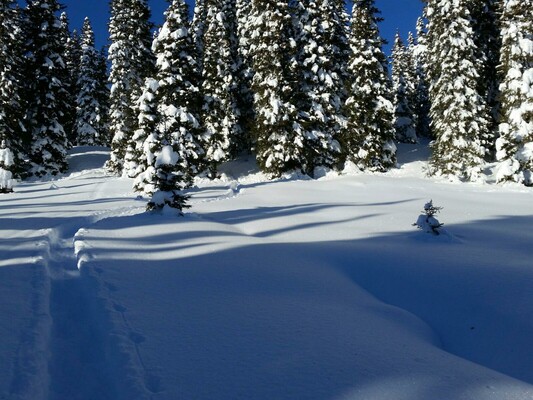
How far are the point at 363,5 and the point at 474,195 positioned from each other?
17617 millimetres

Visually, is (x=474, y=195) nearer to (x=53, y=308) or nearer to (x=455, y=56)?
(x=455, y=56)

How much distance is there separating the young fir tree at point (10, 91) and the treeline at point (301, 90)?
0.17 metres

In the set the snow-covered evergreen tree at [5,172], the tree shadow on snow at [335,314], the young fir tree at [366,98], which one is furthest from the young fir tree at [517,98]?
the snow-covered evergreen tree at [5,172]

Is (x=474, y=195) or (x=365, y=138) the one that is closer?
A: (x=474, y=195)

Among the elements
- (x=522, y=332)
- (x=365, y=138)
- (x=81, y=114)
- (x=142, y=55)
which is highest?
(x=142, y=55)

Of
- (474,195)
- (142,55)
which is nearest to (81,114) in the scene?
(142,55)

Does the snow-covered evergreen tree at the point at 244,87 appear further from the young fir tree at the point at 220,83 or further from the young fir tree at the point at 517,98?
the young fir tree at the point at 517,98

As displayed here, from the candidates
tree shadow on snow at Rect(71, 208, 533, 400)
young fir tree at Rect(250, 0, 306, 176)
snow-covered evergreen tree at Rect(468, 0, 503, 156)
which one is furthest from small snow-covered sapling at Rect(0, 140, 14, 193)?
snow-covered evergreen tree at Rect(468, 0, 503, 156)

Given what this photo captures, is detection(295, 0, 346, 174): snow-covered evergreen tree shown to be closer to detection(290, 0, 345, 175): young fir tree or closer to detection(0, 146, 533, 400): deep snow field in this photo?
detection(290, 0, 345, 175): young fir tree

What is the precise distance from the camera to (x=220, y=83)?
32.5 meters

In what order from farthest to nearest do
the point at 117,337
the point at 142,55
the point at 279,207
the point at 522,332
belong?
1. the point at 142,55
2. the point at 279,207
3. the point at 522,332
4. the point at 117,337

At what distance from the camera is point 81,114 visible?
43438mm

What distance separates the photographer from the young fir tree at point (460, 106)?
990 inches

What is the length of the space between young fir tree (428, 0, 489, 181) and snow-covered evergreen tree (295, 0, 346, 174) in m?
6.98
